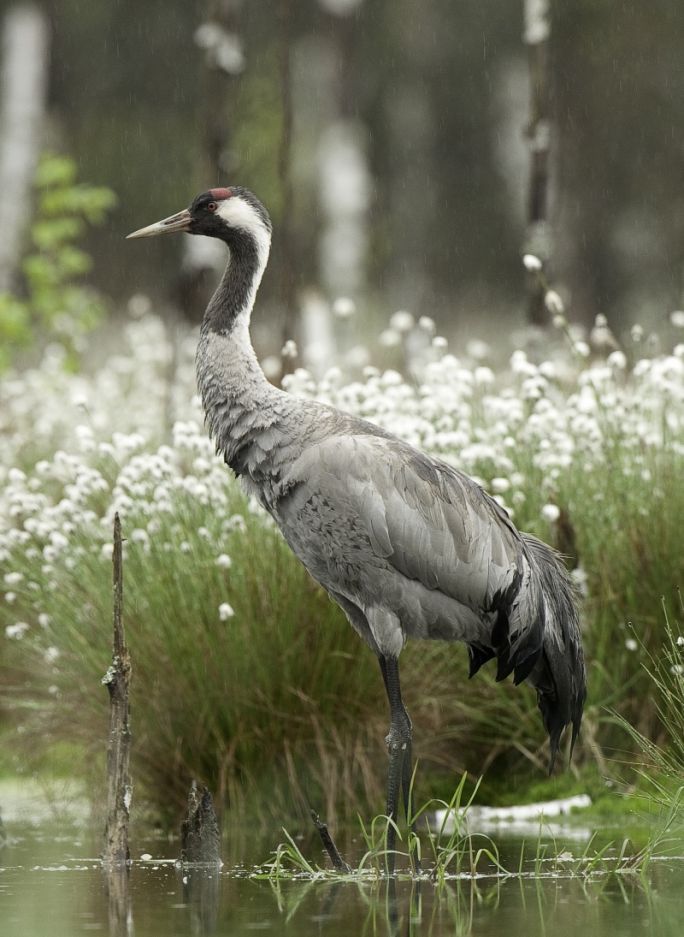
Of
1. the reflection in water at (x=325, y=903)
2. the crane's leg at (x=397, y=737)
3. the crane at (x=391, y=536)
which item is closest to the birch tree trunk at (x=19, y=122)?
the crane at (x=391, y=536)

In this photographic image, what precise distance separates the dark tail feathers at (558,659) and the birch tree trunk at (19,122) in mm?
11877

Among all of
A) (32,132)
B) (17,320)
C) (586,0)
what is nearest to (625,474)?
(17,320)

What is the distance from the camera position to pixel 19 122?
19375mm

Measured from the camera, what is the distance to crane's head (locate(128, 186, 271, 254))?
7.09 m

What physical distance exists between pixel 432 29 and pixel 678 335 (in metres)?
11.5

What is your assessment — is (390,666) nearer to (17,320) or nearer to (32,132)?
(17,320)

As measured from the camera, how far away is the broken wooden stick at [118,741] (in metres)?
6.50

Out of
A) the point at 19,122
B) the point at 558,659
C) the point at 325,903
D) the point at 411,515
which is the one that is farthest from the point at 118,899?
the point at 19,122

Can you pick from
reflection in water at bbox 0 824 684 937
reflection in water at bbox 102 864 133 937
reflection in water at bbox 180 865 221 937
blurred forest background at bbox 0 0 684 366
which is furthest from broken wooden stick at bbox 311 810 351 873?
blurred forest background at bbox 0 0 684 366

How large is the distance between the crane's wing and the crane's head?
1.07 meters

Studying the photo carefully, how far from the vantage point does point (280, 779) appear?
303 inches

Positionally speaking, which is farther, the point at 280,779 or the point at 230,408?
the point at 280,779

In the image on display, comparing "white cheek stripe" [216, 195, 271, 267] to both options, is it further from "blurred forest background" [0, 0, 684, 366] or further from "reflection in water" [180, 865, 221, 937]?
"blurred forest background" [0, 0, 684, 366]

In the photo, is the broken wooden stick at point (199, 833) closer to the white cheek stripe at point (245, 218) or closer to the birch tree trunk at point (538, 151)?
the white cheek stripe at point (245, 218)
